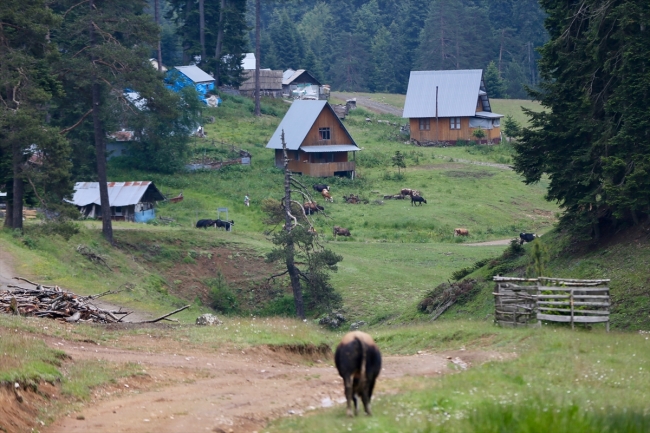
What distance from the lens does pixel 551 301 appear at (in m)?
20.5

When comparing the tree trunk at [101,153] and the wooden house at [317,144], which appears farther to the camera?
the wooden house at [317,144]

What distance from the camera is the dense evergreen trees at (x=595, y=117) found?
84.9 ft

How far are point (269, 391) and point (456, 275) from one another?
1903 centimetres

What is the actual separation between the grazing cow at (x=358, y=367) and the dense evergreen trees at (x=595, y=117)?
15.9 meters

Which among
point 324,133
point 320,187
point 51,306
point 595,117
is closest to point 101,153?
point 320,187

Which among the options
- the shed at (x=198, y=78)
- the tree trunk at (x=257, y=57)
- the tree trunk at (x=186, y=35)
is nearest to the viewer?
the shed at (x=198, y=78)

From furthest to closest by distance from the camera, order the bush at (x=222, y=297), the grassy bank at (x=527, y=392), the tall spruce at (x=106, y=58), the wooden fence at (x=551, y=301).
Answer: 1. the tall spruce at (x=106, y=58)
2. the bush at (x=222, y=297)
3. the wooden fence at (x=551, y=301)
4. the grassy bank at (x=527, y=392)

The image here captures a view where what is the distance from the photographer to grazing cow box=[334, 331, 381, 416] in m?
11.8

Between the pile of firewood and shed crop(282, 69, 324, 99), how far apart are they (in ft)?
264

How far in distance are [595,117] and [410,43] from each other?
104 metres

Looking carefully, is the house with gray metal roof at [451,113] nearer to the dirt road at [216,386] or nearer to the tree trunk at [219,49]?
the tree trunk at [219,49]

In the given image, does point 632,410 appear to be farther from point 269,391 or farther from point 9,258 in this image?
point 9,258

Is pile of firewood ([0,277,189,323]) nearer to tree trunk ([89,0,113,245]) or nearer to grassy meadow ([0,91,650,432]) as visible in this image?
grassy meadow ([0,91,650,432])

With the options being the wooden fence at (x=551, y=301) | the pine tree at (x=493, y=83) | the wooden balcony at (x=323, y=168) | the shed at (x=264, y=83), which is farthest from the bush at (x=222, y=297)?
the pine tree at (x=493, y=83)
